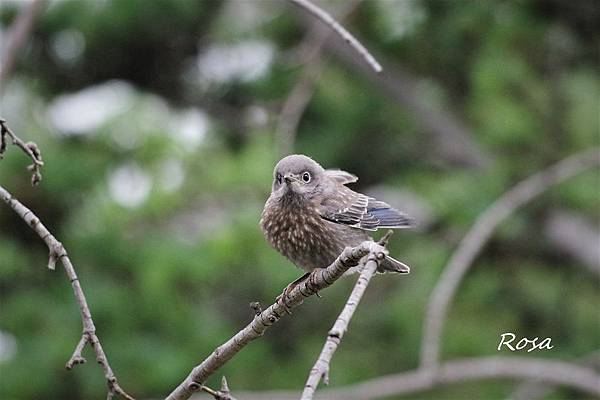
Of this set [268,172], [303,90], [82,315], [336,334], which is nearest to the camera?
[336,334]

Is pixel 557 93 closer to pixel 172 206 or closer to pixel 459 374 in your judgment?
pixel 459 374

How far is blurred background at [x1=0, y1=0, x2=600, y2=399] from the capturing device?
9305 millimetres

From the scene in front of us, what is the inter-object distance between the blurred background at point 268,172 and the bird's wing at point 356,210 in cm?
368

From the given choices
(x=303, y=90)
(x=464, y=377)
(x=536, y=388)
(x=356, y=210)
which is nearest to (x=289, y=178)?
(x=356, y=210)

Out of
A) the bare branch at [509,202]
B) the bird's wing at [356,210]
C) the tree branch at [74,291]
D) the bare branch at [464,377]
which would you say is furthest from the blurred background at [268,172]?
the tree branch at [74,291]

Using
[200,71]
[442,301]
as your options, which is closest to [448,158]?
[200,71]

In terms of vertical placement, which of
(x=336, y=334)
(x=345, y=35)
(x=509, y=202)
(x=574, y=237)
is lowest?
(x=336, y=334)

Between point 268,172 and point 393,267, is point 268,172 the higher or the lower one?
the higher one

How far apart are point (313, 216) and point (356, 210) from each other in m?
0.19

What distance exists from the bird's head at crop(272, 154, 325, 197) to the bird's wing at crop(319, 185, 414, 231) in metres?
0.10

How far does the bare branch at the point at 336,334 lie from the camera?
7.83 ft

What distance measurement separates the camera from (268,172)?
33.2ft

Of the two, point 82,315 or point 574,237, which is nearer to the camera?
point 82,315

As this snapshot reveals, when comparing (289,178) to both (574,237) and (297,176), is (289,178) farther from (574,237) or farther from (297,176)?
(574,237)
